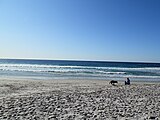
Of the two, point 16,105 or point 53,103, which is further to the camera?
point 53,103

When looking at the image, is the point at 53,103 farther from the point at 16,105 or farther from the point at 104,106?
the point at 104,106

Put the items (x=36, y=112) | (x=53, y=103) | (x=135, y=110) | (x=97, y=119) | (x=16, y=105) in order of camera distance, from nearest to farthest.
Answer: (x=97, y=119), (x=36, y=112), (x=135, y=110), (x=16, y=105), (x=53, y=103)

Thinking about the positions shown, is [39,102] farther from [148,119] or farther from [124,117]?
[148,119]

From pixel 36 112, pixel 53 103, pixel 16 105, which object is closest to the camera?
pixel 36 112

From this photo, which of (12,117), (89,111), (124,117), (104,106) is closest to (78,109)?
(89,111)

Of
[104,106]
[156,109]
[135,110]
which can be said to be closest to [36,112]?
[104,106]

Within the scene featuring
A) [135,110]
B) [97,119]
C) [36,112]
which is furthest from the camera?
[135,110]

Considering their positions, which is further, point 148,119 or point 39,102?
point 39,102

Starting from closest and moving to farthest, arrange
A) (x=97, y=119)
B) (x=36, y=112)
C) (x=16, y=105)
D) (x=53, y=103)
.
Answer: (x=97, y=119), (x=36, y=112), (x=16, y=105), (x=53, y=103)

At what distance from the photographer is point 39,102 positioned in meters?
8.07

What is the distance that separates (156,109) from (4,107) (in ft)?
18.2

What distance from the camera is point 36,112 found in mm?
6531

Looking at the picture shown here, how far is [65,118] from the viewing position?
6.02 m

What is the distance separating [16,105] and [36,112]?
1331 mm
